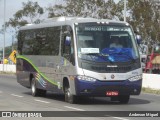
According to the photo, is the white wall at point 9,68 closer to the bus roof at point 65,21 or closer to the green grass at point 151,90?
the green grass at point 151,90

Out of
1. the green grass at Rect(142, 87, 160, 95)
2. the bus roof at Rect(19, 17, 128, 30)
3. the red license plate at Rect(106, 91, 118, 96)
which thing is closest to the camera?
the red license plate at Rect(106, 91, 118, 96)

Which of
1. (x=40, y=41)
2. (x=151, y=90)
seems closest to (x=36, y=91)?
(x=40, y=41)

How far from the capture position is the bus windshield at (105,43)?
17891mm

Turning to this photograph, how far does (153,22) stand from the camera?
5175 cm

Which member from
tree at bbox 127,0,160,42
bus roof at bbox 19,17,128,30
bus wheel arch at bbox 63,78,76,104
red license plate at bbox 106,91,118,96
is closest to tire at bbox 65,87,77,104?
bus wheel arch at bbox 63,78,76,104

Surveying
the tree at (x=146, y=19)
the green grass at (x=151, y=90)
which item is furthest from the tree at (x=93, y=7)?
the green grass at (x=151, y=90)

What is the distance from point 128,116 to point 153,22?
37920mm

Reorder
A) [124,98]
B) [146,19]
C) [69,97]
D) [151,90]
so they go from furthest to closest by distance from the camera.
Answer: [146,19]
[151,90]
[124,98]
[69,97]

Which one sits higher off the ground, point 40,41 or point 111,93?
point 40,41

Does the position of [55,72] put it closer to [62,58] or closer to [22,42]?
[62,58]

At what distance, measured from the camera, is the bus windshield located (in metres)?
17.9

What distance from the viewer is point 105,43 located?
18156mm

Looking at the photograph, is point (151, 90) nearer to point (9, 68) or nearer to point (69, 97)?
point (69, 97)

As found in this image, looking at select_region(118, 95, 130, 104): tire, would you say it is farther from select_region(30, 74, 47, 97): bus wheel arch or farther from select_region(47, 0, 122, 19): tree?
select_region(47, 0, 122, 19): tree
